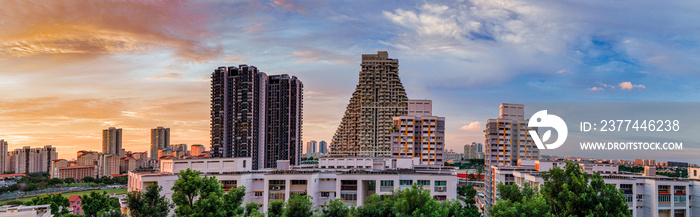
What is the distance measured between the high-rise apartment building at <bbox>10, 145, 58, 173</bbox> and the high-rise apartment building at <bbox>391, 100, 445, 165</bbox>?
238 ft

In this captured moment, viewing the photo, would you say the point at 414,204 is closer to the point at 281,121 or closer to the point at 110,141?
A: the point at 281,121

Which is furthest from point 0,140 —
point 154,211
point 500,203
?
point 500,203

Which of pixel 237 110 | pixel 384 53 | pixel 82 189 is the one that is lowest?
pixel 82 189

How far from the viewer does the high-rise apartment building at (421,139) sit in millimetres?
53062

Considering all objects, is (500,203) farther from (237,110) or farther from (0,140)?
(0,140)

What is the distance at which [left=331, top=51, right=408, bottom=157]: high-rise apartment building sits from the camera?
65.4 metres

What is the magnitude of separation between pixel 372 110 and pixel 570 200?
5057cm

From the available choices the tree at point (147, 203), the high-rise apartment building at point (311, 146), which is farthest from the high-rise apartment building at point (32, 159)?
the tree at point (147, 203)

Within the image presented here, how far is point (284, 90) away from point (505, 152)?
33.3 m

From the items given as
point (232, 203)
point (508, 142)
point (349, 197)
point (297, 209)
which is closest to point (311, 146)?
point (508, 142)

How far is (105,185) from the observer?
3041 inches

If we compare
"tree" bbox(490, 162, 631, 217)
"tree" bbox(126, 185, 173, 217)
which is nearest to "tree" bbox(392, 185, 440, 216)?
"tree" bbox(490, 162, 631, 217)

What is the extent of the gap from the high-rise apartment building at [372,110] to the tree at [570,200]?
46.4 metres

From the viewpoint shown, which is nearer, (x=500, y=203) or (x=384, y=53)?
(x=500, y=203)
